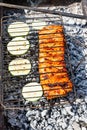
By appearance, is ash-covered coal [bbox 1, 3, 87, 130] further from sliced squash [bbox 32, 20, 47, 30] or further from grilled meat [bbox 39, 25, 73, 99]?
sliced squash [bbox 32, 20, 47, 30]

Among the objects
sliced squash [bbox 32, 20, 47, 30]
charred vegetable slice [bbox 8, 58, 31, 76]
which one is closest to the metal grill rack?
charred vegetable slice [bbox 8, 58, 31, 76]

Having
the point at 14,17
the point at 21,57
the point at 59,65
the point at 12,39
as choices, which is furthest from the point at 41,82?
the point at 14,17

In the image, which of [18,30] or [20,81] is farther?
[18,30]

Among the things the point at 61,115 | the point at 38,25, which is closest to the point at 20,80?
the point at 61,115

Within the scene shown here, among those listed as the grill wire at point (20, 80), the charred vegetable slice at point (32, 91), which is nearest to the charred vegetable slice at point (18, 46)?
the grill wire at point (20, 80)

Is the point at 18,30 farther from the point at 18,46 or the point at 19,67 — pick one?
the point at 19,67

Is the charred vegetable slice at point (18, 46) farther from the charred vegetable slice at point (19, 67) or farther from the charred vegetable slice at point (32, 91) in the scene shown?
the charred vegetable slice at point (32, 91)
